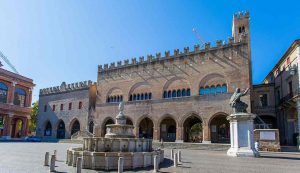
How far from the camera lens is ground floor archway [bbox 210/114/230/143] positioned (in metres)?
26.3

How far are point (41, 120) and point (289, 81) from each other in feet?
119

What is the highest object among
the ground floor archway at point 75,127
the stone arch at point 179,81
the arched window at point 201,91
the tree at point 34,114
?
the stone arch at point 179,81

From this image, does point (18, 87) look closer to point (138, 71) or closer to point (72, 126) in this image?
→ point (72, 126)

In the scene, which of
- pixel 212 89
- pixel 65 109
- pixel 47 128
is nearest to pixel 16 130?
pixel 47 128

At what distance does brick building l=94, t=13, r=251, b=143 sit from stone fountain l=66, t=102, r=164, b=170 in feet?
48.8

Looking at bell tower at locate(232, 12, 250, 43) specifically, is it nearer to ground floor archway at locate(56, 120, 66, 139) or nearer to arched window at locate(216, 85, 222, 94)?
arched window at locate(216, 85, 222, 94)

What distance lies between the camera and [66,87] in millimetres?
38281

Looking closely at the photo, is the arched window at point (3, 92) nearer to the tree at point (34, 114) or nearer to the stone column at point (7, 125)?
the stone column at point (7, 125)

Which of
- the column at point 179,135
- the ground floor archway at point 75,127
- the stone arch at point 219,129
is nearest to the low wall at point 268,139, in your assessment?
the stone arch at point 219,129

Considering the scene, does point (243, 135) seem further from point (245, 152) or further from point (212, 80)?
point (212, 80)

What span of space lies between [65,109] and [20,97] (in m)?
8.16

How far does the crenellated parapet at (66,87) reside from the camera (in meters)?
35.7

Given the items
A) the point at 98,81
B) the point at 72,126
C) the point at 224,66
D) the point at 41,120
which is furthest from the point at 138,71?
the point at 41,120

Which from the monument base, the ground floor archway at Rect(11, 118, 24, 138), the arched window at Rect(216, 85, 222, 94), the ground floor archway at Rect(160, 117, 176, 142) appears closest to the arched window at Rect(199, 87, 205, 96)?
the arched window at Rect(216, 85, 222, 94)
